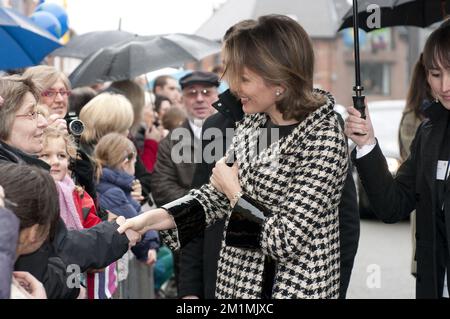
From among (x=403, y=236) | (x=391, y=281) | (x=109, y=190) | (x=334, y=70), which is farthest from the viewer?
(x=334, y=70)

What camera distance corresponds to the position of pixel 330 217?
364 cm

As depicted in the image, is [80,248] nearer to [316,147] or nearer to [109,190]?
[316,147]

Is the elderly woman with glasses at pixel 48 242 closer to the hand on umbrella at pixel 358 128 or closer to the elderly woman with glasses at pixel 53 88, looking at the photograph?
the hand on umbrella at pixel 358 128

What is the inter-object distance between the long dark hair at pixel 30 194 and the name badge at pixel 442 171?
175 cm

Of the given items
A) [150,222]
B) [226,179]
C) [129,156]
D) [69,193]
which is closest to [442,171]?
[226,179]

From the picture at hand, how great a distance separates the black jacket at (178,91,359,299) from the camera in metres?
4.12

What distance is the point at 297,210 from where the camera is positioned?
3.49 meters

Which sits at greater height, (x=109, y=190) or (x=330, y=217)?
(x=330, y=217)

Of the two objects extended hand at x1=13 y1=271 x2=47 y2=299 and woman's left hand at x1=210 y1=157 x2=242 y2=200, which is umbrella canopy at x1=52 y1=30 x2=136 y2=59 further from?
extended hand at x1=13 y1=271 x2=47 y2=299

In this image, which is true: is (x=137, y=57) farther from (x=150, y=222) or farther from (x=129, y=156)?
(x=150, y=222)

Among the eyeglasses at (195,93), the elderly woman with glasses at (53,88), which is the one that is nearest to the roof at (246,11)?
the eyeglasses at (195,93)

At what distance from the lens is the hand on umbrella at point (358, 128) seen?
3.85 meters
